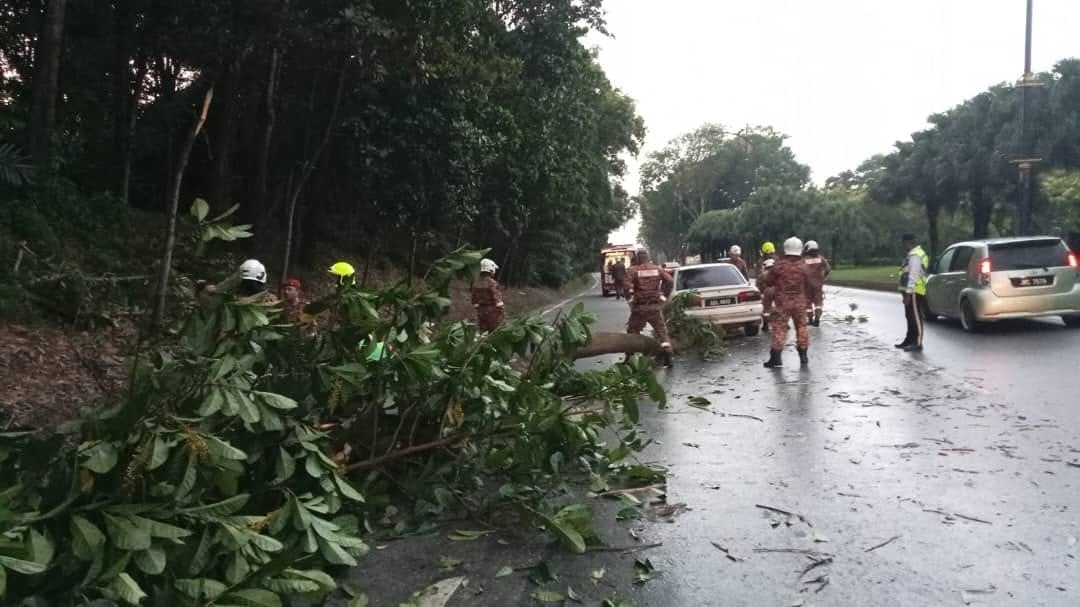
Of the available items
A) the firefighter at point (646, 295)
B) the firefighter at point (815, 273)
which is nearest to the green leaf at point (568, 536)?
the firefighter at point (646, 295)

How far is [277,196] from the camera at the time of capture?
16.5m

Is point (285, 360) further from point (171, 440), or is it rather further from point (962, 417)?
point (962, 417)

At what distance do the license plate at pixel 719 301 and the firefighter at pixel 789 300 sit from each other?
3.40 meters

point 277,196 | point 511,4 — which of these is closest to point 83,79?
point 277,196

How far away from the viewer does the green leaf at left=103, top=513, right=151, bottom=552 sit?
284 cm

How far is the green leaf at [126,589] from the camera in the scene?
275 cm

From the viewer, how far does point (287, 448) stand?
377 centimetres

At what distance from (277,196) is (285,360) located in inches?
517

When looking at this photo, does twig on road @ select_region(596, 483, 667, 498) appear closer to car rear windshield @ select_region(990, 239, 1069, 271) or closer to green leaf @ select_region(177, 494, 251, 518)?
green leaf @ select_region(177, 494, 251, 518)

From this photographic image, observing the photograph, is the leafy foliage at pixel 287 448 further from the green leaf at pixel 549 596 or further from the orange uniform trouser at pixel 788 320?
the orange uniform trouser at pixel 788 320

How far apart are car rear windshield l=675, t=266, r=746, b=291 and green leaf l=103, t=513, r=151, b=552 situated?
12.9 meters

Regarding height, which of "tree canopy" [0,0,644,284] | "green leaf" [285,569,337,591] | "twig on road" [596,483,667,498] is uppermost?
"tree canopy" [0,0,644,284]

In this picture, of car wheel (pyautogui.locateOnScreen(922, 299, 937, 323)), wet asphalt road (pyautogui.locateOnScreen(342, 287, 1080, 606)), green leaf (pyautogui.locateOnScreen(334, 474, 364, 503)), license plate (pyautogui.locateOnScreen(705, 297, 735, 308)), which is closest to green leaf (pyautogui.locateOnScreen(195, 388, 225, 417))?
green leaf (pyautogui.locateOnScreen(334, 474, 364, 503))

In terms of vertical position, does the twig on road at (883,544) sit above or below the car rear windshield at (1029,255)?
below
